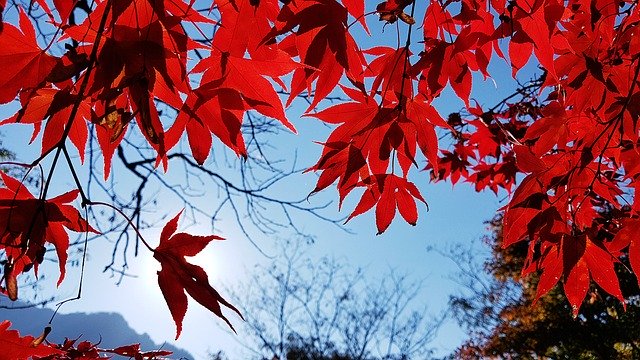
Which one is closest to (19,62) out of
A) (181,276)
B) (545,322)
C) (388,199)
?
(181,276)

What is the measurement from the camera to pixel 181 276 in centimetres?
74

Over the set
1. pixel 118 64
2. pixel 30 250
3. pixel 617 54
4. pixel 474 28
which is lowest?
pixel 30 250

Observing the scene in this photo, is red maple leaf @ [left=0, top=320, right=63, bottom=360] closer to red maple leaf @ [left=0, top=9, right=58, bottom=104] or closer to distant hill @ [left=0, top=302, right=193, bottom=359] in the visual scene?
red maple leaf @ [left=0, top=9, right=58, bottom=104]

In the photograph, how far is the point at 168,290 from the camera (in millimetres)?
746

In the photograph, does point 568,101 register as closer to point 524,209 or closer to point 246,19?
point 524,209

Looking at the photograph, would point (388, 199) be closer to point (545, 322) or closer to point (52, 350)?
point (52, 350)

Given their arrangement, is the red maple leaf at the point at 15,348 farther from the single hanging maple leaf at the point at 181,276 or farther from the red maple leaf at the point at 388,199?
the red maple leaf at the point at 388,199

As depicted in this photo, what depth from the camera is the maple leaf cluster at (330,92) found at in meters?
0.66

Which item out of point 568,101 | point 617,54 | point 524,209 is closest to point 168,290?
point 524,209

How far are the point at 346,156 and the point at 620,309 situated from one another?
8763 mm

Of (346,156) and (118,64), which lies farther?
(346,156)

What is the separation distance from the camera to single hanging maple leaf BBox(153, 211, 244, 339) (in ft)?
2.31

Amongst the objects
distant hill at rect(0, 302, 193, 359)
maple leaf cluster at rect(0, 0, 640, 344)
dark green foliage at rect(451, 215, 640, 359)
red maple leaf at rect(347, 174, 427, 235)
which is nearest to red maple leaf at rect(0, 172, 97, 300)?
maple leaf cluster at rect(0, 0, 640, 344)

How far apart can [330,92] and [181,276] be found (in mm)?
416
